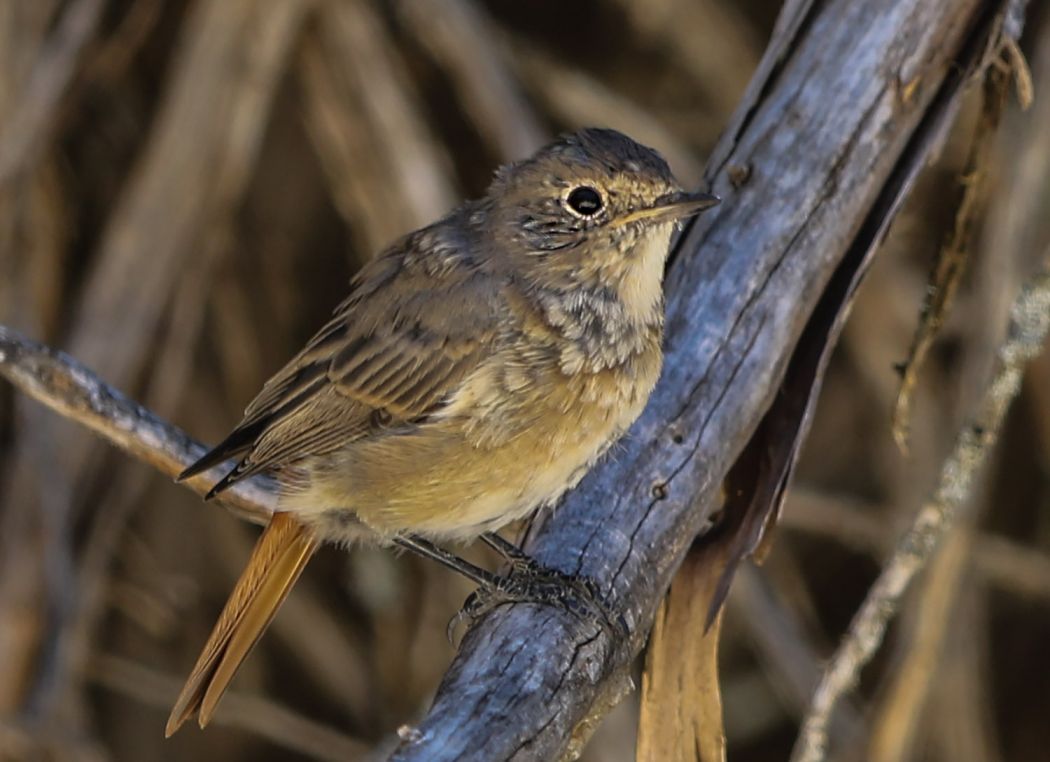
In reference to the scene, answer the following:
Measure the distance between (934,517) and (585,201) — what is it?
3.20 ft

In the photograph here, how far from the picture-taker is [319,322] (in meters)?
5.06

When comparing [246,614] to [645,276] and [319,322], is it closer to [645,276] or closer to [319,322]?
[645,276]

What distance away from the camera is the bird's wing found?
2.84 metres

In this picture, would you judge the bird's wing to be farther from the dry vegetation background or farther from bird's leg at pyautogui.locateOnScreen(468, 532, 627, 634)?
the dry vegetation background

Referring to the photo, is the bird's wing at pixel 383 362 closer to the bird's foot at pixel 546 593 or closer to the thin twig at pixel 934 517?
the bird's foot at pixel 546 593

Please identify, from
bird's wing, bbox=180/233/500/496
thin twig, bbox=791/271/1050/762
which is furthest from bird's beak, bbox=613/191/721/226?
thin twig, bbox=791/271/1050/762

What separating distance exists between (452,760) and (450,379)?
103cm

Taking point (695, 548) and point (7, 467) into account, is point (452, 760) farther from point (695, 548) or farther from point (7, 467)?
point (7, 467)

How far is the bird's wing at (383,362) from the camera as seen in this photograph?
2.84 meters

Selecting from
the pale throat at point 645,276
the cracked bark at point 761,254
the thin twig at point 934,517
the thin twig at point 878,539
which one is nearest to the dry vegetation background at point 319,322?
the thin twig at point 878,539

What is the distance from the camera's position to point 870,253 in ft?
9.39

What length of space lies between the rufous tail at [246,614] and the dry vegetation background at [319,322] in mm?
1070

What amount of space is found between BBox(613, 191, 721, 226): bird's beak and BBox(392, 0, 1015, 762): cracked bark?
6.1 inches

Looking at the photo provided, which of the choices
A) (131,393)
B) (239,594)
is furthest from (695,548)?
(131,393)
